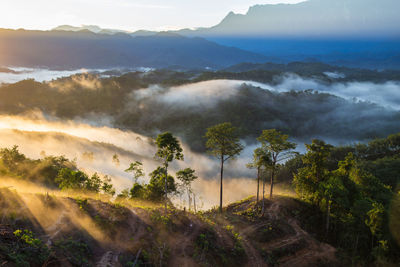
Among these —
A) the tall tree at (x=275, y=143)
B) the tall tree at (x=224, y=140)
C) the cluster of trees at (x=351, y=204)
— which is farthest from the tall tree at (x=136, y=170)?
the cluster of trees at (x=351, y=204)

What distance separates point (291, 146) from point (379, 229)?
524 inches

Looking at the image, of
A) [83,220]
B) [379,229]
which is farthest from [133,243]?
[379,229]

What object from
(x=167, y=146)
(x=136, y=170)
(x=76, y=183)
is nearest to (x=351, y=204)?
(x=167, y=146)

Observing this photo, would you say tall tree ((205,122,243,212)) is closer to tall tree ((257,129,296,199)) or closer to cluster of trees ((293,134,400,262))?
tall tree ((257,129,296,199))

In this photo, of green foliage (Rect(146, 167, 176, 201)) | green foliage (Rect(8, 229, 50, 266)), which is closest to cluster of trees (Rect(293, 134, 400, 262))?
green foliage (Rect(146, 167, 176, 201))

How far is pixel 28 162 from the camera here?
180 ft

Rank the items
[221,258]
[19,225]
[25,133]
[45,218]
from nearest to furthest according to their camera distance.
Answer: [19,225], [45,218], [221,258], [25,133]

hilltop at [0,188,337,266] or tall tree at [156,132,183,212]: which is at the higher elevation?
tall tree at [156,132,183,212]

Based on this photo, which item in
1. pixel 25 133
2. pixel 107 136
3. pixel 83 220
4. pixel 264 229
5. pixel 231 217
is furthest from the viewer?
pixel 107 136

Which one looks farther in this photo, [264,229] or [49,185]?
[49,185]

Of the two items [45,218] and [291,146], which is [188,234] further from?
[291,146]

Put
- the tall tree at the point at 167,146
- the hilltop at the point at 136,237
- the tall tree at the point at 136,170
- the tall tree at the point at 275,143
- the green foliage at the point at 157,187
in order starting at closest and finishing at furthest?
the hilltop at the point at 136,237 → the tall tree at the point at 167,146 → the tall tree at the point at 275,143 → the green foliage at the point at 157,187 → the tall tree at the point at 136,170

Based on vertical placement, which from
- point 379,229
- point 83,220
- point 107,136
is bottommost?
point 107,136

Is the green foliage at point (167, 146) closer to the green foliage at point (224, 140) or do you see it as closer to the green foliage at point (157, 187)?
the green foliage at point (224, 140)
